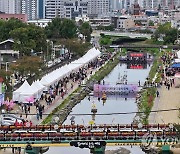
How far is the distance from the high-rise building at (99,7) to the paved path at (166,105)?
9649cm

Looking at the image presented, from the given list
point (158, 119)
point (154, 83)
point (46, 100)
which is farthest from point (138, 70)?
point (158, 119)

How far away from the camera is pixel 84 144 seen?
13.9 metres

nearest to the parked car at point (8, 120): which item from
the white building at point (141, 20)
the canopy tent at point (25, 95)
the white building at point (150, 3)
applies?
the canopy tent at point (25, 95)

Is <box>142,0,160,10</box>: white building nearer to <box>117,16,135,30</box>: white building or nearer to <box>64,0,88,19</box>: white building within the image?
<box>64,0,88,19</box>: white building

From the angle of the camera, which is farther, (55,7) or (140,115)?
(55,7)

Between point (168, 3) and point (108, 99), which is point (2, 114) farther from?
point (168, 3)

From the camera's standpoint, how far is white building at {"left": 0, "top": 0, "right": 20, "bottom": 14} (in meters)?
118

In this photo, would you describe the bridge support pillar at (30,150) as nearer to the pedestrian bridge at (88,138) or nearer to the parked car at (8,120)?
the pedestrian bridge at (88,138)

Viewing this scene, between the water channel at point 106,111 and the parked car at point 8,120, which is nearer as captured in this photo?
the water channel at point 106,111

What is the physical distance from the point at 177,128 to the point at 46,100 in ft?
31.7

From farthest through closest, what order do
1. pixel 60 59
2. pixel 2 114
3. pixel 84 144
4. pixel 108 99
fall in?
pixel 60 59
pixel 108 99
pixel 2 114
pixel 84 144

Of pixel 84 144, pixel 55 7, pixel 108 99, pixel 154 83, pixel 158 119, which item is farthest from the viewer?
pixel 55 7

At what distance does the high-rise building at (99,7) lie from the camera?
12397cm

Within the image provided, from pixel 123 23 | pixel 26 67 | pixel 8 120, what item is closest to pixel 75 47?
pixel 26 67
